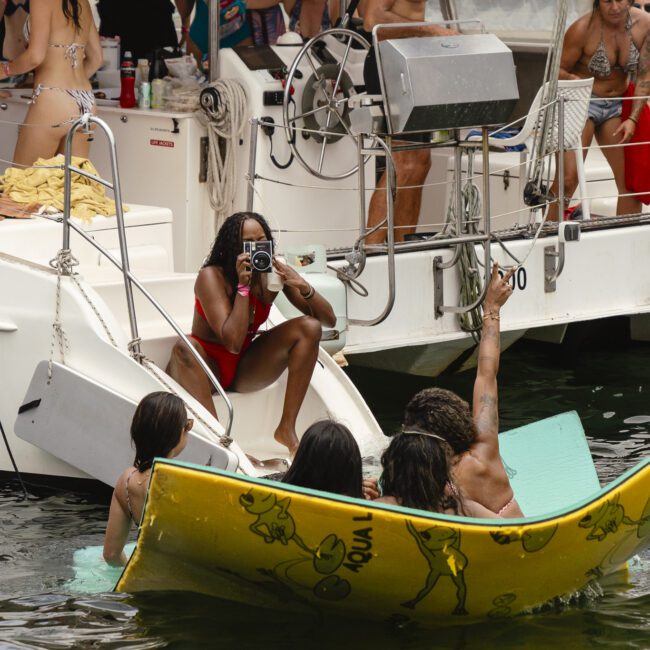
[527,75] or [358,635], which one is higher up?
[527,75]

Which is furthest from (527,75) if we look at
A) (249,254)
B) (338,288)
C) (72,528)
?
(72,528)

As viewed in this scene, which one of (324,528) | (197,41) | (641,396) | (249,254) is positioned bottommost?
(641,396)

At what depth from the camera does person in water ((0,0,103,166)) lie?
7.63 m

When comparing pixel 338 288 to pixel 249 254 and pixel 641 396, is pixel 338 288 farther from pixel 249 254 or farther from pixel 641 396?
pixel 641 396

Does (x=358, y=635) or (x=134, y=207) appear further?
(x=134, y=207)

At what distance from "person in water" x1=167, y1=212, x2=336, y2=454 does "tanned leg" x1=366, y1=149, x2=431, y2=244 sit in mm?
1652

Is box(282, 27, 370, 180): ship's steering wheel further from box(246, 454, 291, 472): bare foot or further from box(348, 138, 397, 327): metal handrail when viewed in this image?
box(246, 454, 291, 472): bare foot

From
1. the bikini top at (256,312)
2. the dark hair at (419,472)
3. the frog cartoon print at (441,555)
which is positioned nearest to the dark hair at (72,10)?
the bikini top at (256,312)

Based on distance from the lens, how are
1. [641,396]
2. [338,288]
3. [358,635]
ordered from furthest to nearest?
[641,396] → [338,288] → [358,635]

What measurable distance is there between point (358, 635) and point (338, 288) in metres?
2.59

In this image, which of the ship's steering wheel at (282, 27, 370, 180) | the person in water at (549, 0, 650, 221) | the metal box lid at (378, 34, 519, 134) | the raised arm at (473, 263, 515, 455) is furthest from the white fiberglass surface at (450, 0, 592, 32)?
the raised arm at (473, 263, 515, 455)

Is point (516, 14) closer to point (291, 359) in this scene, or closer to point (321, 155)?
point (321, 155)

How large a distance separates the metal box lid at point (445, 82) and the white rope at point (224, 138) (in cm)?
115

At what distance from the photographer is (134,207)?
7457mm
